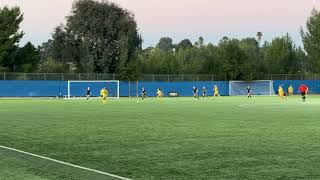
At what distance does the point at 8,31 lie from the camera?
272 ft

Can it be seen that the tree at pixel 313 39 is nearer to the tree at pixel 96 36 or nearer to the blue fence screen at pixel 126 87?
the blue fence screen at pixel 126 87

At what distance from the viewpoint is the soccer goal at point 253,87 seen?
90.3 m

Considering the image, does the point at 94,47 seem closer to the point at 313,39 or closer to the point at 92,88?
the point at 92,88

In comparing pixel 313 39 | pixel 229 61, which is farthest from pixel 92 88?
pixel 313 39

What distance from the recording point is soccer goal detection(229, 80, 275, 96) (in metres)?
90.3

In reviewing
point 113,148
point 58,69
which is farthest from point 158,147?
point 58,69

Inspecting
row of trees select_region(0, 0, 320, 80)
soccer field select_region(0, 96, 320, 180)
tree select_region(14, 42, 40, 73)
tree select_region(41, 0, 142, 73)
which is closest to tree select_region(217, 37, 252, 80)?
row of trees select_region(0, 0, 320, 80)

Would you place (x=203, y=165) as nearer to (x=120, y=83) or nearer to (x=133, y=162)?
(x=133, y=162)

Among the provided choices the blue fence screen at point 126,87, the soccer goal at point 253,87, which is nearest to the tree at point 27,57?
the blue fence screen at point 126,87

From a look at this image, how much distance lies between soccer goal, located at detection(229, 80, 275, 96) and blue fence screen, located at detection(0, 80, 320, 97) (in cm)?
93

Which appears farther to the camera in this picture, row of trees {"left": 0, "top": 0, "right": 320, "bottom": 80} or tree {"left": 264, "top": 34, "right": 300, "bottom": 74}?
tree {"left": 264, "top": 34, "right": 300, "bottom": 74}

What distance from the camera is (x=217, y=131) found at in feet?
61.4

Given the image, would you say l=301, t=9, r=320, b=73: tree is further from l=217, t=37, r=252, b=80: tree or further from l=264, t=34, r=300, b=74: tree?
l=217, t=37, r=252, b=80: tree

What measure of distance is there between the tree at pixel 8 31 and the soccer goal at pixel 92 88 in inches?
459
